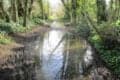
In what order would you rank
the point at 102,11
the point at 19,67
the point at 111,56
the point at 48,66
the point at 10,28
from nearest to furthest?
1. the point at 19,67
2. the point at 48,66
3. the point at 111,56
4. the point at 10,28
5. the point at 102,11

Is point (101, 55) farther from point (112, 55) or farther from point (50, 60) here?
point (50, 60)

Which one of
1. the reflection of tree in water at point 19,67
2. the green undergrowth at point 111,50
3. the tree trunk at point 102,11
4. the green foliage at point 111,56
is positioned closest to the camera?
the reflection of tree in water at point 19,67

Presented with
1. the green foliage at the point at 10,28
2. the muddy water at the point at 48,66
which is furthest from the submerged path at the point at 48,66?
the green foliage at the point at 10,28

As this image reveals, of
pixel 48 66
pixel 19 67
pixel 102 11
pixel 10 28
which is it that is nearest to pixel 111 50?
pixel 48 66

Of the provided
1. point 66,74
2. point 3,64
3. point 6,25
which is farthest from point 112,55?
point 6,25

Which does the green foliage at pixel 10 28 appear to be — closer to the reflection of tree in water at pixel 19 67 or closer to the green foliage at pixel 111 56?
the reflection of tree in water at pixel 19 67

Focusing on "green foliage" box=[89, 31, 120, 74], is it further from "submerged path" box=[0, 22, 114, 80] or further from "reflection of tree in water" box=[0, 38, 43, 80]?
"reflection of tree in water" box=[0, 38, 43, 80]

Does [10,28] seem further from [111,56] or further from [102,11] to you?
[111,56]

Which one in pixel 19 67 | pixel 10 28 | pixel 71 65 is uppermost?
pixel 10 28

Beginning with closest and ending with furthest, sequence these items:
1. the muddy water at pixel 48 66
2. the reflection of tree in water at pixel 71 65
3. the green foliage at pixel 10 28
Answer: the muddy water at pixel 48 66, the reflection of tree in water at pixel 71 65, the green foliage at pixel 10 28

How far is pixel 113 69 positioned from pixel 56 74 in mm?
2875

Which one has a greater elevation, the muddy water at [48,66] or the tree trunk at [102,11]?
the tree trunk at [102,11]

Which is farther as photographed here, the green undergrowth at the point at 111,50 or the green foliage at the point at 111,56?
the green undergrowth at the point at 111,50

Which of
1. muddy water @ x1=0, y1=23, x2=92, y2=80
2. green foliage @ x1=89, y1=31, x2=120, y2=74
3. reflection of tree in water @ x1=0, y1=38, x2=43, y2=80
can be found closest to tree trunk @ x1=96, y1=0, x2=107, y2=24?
muddy water @ x1=0, y1=23, x2=92, y2=80
